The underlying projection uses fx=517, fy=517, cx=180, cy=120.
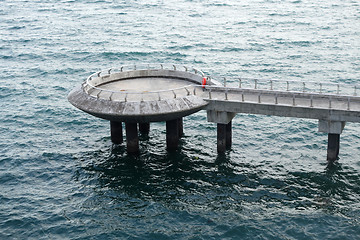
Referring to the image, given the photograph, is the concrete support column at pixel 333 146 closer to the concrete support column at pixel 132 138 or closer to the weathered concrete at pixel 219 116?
the weathered concrete at pixel 219 116

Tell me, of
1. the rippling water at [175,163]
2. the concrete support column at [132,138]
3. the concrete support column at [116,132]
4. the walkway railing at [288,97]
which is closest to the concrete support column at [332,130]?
the walkway railing at [288,97]

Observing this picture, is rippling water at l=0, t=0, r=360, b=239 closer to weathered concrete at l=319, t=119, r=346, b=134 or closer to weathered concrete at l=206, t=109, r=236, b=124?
weathered concrete at l=319, t=119, r=346, b=134

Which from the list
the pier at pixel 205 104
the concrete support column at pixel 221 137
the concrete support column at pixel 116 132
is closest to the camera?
the pier at pixel 205 104

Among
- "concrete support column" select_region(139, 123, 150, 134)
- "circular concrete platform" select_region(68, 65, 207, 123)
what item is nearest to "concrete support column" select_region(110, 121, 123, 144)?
"concrete support column" select_region(139, 123, 150, 134)

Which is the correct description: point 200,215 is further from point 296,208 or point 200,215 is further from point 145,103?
point 145,103

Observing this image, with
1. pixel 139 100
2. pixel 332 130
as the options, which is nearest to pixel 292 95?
pixel 332 130

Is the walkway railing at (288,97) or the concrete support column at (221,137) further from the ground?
the walkway railing at (288,97)
